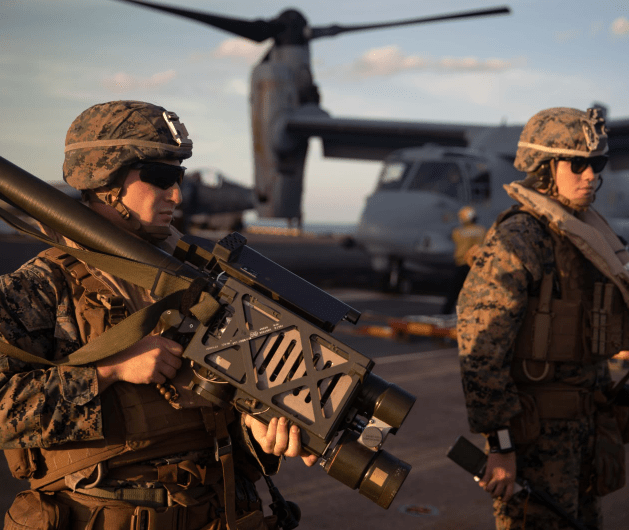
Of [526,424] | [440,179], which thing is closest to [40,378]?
[526,424]

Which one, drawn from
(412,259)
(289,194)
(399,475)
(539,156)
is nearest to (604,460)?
(539,156)

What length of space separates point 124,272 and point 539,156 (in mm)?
1895

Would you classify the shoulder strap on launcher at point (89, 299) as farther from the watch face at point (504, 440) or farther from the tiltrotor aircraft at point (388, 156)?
the tiltrotor aircraft at point (388, 156)

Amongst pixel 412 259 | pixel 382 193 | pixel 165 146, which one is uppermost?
pixel 165 146

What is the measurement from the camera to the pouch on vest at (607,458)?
104 inches

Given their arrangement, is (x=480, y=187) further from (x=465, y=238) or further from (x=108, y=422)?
(x=108, y=422)

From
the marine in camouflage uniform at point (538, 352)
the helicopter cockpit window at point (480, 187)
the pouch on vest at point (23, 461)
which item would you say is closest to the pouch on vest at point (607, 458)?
the marine in camouflage uniform at point (538, 352)

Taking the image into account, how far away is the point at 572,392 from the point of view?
264cm

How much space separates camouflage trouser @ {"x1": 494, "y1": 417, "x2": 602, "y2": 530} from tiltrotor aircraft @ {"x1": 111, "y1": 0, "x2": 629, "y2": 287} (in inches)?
399

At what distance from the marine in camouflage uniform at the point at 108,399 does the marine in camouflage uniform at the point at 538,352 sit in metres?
1.06

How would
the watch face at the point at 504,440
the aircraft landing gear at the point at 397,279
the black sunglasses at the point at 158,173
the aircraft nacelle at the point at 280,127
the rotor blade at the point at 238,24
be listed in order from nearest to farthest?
the black sunglasses at the point at 158,173, the watch face at the point at 504,440, the aircraft landing gear at the point at 397,279, the aircraft nacelle at the point at 280,127, the rotor blade at the point at 238,24

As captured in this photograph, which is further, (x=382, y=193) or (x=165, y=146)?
(x=382, y=193)

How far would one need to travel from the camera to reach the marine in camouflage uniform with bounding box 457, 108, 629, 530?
2.55 m

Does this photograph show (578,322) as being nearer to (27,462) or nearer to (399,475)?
(399,475)
